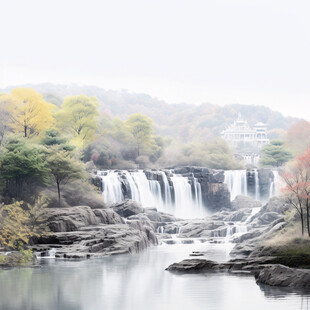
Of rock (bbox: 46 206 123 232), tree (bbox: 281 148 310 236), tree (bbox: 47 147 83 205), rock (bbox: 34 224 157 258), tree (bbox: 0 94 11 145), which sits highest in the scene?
tree (bbox: 0 94 11 145)

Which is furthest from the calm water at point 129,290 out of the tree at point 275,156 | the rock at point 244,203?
the tree at point 275,156

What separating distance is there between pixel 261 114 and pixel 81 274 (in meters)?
128

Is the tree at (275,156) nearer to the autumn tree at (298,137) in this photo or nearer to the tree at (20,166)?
the autumn tree at (298,137)

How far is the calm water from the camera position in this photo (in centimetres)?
2245

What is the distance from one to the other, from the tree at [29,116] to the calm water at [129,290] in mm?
32470

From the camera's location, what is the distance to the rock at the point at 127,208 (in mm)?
56438

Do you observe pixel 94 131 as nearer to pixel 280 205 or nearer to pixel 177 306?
pixel 280 205

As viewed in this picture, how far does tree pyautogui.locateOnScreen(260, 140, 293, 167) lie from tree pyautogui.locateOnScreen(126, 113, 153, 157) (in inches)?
650

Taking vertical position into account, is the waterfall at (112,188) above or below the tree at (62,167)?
below

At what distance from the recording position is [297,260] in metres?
30.6

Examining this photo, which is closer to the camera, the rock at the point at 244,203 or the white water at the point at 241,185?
the rock at the point at 244,203

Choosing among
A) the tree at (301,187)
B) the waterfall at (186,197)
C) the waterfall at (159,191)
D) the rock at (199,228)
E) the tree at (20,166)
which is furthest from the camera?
the waterfall at (186,197)

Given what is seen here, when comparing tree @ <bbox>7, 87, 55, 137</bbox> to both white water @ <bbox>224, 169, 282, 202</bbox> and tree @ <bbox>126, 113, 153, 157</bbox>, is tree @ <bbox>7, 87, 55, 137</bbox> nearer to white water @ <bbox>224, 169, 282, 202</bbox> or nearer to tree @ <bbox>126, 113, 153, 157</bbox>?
white water @ <bbox>224, 169, 282, 202</bbox>

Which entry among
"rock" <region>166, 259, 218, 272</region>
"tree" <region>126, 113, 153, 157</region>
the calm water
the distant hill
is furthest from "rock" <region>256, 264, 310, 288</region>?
the distant hill
